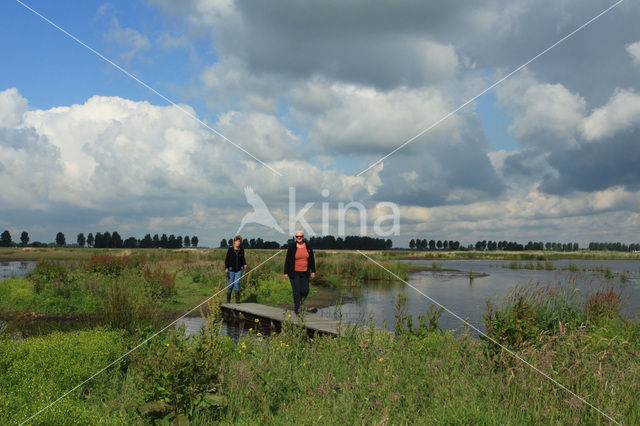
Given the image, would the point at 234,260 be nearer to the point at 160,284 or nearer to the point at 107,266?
the point at 160,284

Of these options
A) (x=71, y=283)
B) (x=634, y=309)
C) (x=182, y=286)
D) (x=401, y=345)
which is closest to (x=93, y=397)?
(x=401, y=345)

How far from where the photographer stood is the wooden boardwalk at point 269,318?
10680mm

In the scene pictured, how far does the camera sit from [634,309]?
17.8 m

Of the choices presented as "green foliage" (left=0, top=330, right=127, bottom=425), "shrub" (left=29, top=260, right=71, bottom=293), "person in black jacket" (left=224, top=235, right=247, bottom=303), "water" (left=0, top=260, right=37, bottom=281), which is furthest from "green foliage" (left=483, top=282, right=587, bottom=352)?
"water" (left=0, top=260, right=37, bottom=281)

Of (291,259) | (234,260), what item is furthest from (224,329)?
(291,259)

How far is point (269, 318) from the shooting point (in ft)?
41.4

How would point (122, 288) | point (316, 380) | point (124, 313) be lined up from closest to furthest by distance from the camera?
point (316, 380), point (124, 313), point (122, 288)

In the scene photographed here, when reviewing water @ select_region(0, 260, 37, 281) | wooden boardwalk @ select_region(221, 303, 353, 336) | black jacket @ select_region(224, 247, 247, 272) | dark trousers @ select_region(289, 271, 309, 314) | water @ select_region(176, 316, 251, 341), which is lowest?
water @ select_region(176, 316, 251, 341)

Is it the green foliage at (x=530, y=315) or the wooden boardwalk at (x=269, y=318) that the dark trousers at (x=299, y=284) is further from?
the green foliage at (x=530, y=315)

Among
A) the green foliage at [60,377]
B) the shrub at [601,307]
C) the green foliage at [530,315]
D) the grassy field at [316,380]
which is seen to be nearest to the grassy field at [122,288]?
the grassy field at [316,380]

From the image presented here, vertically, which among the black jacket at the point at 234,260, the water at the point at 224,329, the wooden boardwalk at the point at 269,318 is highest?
the black jacket at the point at 234,260

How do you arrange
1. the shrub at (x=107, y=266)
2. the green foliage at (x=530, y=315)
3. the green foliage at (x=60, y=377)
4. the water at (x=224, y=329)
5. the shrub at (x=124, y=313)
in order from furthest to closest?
the shrub at (x=107, y=266) → the water at (x=224, y=329) → the shrub at (x=124, y=313) → the green foliage at (x=530, y=315) → the green foliage at (x=60, y=377)

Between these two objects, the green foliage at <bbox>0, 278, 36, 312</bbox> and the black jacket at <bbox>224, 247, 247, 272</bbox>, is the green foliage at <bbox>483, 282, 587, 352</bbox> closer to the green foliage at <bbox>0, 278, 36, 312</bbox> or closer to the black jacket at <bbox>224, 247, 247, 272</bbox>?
the black jacket at <bbox>224, 247, 247, 272</bbox>

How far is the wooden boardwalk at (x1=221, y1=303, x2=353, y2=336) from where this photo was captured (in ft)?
35.0
